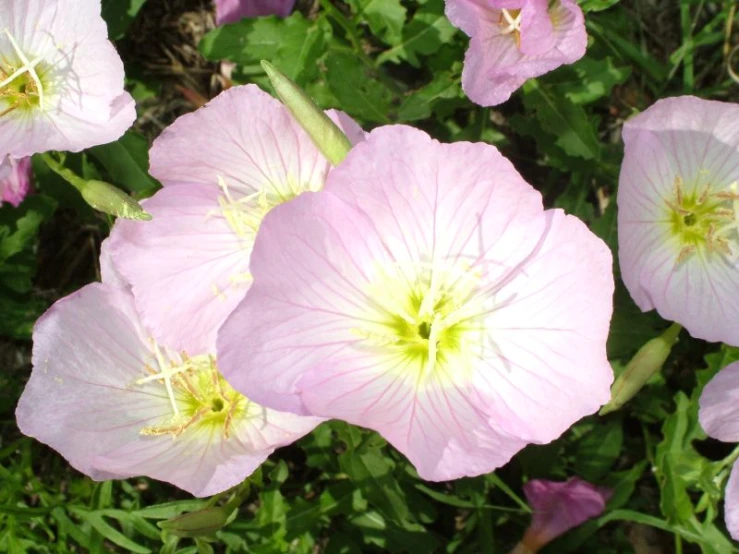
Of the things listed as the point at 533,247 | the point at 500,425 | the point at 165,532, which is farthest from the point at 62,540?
the point at 533,247

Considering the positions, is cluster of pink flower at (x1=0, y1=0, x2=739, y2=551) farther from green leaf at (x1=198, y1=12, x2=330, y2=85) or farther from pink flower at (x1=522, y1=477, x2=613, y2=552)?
green leaf at (x1=198, y1=12, x2=330, y2=85)

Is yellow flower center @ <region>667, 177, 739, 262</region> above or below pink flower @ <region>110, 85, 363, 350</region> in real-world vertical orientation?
above

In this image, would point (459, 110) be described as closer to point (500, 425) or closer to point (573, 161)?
point (573, 161)

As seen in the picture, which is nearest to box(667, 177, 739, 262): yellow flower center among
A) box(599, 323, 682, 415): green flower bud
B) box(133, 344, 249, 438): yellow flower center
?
box(599, 323, 682, 415): green flower bud

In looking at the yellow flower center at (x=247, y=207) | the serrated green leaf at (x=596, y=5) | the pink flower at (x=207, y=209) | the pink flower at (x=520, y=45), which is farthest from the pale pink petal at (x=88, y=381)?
the serrated green leaf at (x=596, y=5)

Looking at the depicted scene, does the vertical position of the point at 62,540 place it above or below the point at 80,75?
below
